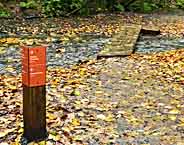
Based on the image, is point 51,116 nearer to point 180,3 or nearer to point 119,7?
point 119,7

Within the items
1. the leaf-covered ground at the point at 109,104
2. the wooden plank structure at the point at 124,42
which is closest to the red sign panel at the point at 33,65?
the leaf-covered ground at the point at 109,104

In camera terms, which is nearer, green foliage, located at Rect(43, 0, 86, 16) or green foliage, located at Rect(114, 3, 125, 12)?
green foliage, located at Rect(43, 0, 86, 16)

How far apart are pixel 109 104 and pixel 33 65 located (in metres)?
2.23

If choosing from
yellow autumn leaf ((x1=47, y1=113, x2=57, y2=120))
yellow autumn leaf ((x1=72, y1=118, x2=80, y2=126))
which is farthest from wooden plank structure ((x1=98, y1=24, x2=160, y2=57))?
yellow autumn leaf ((x1=72, y1=118, x2=80, y2=126))

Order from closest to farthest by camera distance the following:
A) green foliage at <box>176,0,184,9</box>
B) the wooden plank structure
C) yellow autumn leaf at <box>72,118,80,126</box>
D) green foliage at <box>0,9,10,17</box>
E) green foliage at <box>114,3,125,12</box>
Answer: yellow autumn leaf at <box>72,118,80,126</box>, the wooden plank structure, green foliage at <box>0,9,10,17</box>, green foliage at <box>114,3,125,12</box>, green foliage at <box>176,0,184,9</box>

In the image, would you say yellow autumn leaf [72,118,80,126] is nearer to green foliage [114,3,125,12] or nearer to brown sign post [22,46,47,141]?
brown sign post [22,46,47,141]

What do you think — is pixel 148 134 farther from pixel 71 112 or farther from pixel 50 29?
pixel 50 29

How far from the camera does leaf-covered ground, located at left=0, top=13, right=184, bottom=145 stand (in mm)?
5652

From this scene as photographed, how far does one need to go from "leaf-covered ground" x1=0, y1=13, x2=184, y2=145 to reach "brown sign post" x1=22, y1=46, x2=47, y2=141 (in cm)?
21

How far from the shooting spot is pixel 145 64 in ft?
33.5

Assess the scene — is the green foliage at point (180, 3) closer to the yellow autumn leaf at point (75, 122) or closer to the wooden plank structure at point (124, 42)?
the wooden plank structure at point (124, 42)

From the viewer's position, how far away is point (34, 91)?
521cm

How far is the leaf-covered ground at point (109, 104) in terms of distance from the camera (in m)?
5.65

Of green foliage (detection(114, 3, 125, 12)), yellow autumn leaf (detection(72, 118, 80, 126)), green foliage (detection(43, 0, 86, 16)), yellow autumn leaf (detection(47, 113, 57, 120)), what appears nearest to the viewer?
yellow autumn leaf (detection(72, 118, 80, 126))
